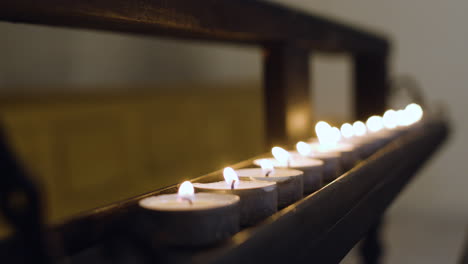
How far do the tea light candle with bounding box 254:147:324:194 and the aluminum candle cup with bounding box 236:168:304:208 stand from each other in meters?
0.03

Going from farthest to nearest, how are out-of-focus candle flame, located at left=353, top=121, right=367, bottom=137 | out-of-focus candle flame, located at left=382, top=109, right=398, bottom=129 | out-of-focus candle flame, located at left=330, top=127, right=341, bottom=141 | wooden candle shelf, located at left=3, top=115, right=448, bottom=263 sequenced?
out-of-focus candle flame, located at left=382, top=109, right=398, bottom=129 → out-of-focus candle flame, located at left=353, top=121, right=367, bottom=137 → out-of-focus candle flame, located at left=330, top=127, right=341, bottom=141 → wooden candle shelf, located at left=3, top=115, right=448, bottom=263

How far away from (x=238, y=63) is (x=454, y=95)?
4.93 feet

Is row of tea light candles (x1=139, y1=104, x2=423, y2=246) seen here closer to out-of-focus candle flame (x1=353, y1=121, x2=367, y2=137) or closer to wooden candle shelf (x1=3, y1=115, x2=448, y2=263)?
wooden candle shelf (x1=3, y1=115, x2=448, y2=263)

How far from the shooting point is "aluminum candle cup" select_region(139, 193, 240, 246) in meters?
0.40

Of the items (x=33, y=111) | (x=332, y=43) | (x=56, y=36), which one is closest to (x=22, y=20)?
(x=332, y=43)

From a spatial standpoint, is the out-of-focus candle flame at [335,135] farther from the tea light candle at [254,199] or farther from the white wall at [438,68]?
the white wall at [438,68]

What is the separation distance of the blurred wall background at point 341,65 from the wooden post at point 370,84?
4.37ft

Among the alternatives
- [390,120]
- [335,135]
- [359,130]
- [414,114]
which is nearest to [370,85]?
[414,114]

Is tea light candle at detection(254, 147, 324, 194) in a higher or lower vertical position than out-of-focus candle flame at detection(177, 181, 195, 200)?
lower

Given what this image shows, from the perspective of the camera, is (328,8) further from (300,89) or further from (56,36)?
(300,89)

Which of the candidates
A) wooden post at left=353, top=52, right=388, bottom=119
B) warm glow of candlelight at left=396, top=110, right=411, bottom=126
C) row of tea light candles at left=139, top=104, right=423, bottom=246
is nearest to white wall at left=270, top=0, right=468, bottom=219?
wooden post at left=353, top=52, right=388, bottom=119

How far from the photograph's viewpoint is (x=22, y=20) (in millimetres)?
559

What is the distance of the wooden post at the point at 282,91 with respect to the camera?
1.06 m

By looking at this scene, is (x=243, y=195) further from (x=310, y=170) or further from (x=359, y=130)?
(x=359, y=130)
